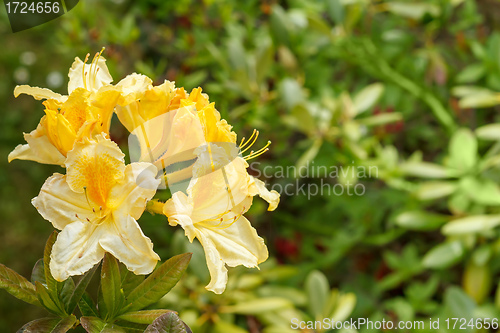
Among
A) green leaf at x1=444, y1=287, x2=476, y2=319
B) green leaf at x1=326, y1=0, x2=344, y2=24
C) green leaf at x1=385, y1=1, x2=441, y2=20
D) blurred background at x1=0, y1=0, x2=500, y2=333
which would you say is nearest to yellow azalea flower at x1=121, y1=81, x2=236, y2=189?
blurred background at x1=0, y1=0, x2=500, y2=333

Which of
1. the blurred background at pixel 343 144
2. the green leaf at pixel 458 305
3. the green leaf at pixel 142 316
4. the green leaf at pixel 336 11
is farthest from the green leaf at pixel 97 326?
the green leaf at pixel 336 11

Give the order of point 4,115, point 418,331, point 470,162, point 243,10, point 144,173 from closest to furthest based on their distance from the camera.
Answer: point 144,173 → point 418,331 → point 470,162 → point 243,10 → point 4,115

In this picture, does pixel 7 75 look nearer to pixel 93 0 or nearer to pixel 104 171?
pixel 93 0

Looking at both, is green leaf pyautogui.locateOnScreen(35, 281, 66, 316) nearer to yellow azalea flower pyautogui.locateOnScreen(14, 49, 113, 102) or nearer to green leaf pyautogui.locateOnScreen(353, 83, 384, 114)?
yellow azalea flower pyautogui.locateOnScreen(14, 49, 113, 102)

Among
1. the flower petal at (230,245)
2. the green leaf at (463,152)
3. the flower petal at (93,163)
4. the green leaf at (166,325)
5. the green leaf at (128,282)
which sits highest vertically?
the flower petal at (93,163)

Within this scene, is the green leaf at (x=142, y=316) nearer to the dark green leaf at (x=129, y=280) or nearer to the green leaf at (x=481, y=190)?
the dark green leaf at (x=129, y=280)

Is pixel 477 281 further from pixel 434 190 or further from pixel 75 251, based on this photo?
pixel 75 251

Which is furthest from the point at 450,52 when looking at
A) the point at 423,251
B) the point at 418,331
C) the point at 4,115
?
the point at 4,115

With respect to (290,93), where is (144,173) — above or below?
above
